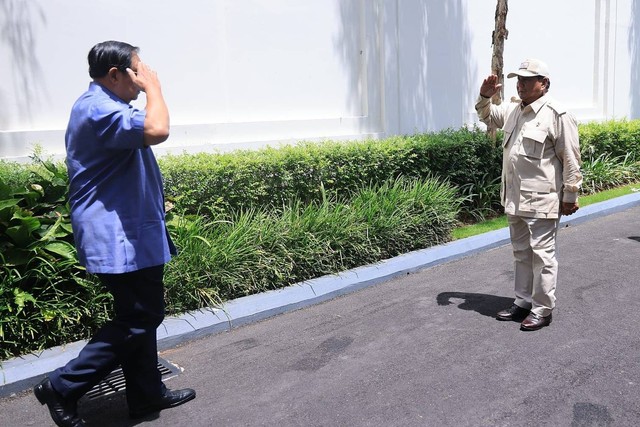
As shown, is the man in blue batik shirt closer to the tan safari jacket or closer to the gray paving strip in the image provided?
the gray paving strip

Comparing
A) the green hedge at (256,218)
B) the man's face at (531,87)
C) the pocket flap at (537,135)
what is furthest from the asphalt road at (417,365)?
the man's face at (531,87)

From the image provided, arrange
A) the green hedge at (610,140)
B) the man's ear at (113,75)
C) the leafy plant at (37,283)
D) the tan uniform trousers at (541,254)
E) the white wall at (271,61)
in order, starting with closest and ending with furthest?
the man's ear at (113,75) < the leafy plant at (37,283) < the tan uniform trousers at (541,254) < the white wall at (271,61) < the green hedge at (610,140)

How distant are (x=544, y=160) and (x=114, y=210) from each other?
122 inches

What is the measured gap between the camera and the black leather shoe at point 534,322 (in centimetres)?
464

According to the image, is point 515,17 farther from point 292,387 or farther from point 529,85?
point 292,387

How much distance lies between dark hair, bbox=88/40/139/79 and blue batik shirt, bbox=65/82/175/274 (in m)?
0.10

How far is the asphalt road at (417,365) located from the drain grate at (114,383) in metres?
0.08

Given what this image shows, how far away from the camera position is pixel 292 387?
3.90 metres

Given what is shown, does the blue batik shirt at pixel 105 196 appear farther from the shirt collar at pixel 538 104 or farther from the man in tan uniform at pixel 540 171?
the shirt collar at pixel 538 104

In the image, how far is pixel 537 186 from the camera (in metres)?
4.56

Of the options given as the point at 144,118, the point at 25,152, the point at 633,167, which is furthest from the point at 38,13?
the point at 633,167

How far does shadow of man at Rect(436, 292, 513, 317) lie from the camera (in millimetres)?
5191

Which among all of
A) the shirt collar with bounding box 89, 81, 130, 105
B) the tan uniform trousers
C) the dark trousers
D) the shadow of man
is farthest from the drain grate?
the tan uniform trousers

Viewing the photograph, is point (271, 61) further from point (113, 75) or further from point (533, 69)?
point (113, 75)
